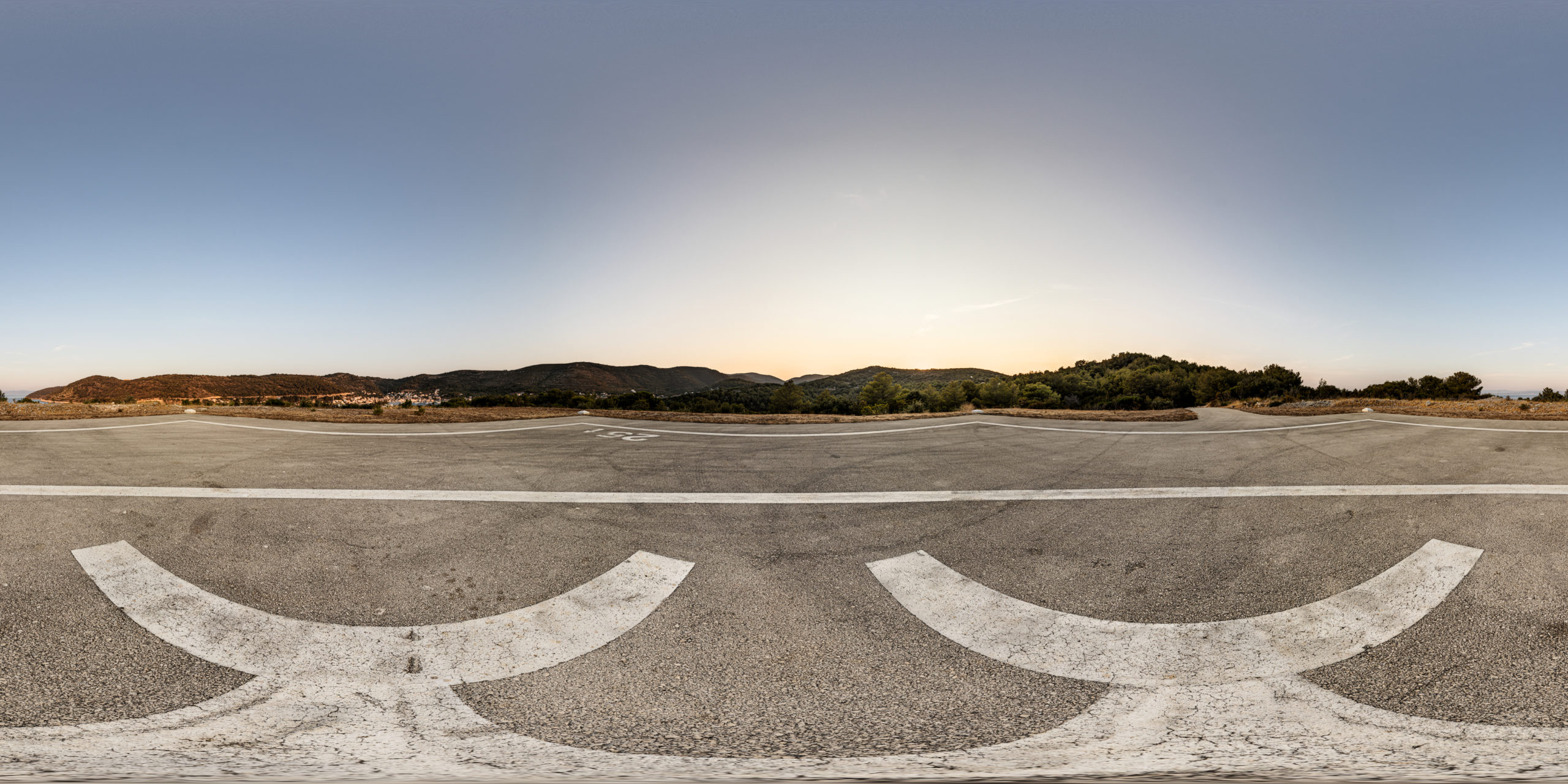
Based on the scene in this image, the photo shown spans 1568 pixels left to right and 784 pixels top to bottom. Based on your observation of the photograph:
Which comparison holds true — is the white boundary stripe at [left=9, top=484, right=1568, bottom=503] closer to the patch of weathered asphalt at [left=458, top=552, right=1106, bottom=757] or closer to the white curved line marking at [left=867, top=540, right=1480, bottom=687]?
the white curved line marking at [left=867, top=540, right=1480, bottom=687]

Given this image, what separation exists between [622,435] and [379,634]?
201 inches

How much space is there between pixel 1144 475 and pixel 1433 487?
6.27 ft

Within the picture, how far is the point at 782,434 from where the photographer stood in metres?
7.53

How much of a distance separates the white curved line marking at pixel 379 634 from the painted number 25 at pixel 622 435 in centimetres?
451

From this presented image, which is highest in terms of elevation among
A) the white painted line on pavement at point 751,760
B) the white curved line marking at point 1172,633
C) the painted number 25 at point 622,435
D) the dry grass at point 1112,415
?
the dry grass at point 1112,415

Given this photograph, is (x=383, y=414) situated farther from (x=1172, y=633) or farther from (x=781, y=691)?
(x=1172, y=633)

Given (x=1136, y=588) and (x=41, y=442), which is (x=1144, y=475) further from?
(x=41, y=442)

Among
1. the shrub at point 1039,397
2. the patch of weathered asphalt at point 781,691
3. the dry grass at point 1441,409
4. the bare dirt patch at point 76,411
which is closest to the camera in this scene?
the patch of weathered asphalt at point 781,691

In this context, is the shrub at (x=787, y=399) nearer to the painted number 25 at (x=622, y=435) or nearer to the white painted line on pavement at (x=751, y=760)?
the painted number 25 at (x=622, y=435)

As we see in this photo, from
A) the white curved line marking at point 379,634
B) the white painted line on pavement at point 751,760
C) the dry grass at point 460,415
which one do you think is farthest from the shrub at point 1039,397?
the white curved line marking at point 379,634

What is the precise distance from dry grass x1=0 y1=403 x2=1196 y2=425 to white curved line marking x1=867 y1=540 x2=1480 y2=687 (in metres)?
6.34

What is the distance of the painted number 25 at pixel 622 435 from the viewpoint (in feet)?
22.7

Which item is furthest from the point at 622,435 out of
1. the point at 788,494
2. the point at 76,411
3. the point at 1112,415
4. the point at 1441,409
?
the point at 1441,409

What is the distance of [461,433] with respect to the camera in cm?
768
